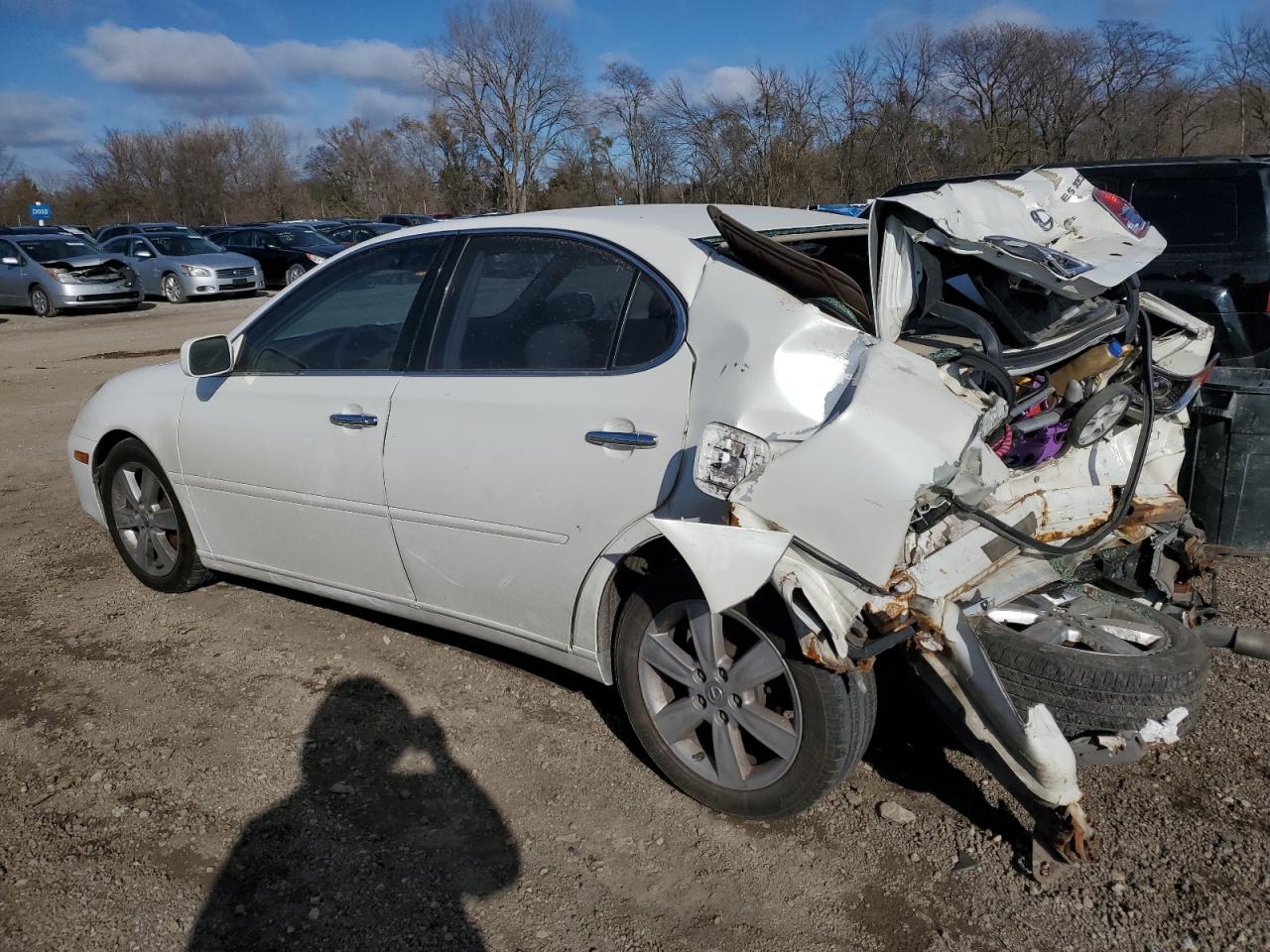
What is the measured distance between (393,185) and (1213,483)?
63540mm

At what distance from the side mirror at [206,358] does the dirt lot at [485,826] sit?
47.4 inches

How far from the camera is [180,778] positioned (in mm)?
3348

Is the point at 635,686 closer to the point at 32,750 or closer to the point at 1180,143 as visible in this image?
the point at 32,750

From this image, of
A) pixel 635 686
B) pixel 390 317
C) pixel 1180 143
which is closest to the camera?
pixel 635 686

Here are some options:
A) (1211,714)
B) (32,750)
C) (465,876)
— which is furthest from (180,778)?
(1211,714)

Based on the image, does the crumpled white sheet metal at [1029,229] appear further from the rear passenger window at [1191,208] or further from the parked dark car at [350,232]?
the parked dark car at [350,232]

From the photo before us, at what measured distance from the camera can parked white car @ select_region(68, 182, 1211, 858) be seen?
2.62 meters

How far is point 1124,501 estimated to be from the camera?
3.03 m

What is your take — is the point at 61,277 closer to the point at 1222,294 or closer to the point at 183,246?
the point at 183,246

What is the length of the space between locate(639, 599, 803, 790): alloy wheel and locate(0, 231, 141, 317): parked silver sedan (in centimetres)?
2167

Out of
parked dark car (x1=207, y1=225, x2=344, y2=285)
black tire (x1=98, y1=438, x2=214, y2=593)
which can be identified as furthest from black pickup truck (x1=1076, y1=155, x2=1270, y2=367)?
parked dark car (x1=207, y1=225, x2=344, y2=285)

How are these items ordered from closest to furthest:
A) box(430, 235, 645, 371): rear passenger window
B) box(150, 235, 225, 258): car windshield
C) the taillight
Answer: box(430, 235, 645, 371): rear passenger window → the taillight → box(150, 235, 225, 258): car windshield

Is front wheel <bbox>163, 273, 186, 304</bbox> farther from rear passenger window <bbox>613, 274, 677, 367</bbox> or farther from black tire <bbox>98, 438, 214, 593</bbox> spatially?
rear passenger window <bbox>613, 274, 677, 367</bbox>

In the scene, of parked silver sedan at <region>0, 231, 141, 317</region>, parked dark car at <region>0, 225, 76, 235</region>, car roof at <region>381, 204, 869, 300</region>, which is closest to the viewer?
car roof at <region>381, 204, 869, 300</region>
